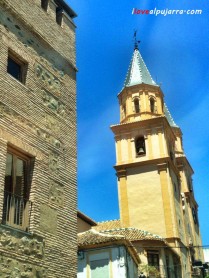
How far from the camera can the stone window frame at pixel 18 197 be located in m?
9.23

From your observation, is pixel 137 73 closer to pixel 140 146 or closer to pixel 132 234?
pixel 140 146

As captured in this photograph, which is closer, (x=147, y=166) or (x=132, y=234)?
(x=132, y=234)

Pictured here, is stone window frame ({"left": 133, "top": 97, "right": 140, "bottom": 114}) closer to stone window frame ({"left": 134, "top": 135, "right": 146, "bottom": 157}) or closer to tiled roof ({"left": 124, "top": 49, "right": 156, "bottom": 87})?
tiled roof ({"left": 124, "top": 49, "right": 156, "bottom": 87})

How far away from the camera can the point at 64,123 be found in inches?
471

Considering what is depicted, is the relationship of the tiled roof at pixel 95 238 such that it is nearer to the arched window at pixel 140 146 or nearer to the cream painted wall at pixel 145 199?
the cream painted wall at pixel 145 199

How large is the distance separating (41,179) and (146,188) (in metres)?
26.0

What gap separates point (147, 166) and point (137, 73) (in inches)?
399

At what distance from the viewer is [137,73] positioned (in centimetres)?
4178

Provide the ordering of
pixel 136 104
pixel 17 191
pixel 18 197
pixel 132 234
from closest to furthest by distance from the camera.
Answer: pixel 18 197, pixel 17 191, pixel 132 234, pixel 136 104

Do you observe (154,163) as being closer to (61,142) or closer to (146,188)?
(146,188)

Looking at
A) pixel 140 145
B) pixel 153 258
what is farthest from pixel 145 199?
pixel 153 258

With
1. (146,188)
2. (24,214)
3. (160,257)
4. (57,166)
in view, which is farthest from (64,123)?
(146,188)

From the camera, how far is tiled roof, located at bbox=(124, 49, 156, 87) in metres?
41.0

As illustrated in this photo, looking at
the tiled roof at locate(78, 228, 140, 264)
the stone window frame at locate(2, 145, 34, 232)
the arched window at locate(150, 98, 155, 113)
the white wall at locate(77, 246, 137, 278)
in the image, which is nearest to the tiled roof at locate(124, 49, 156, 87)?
the arched window at locate(150, 98, 155, 113)
